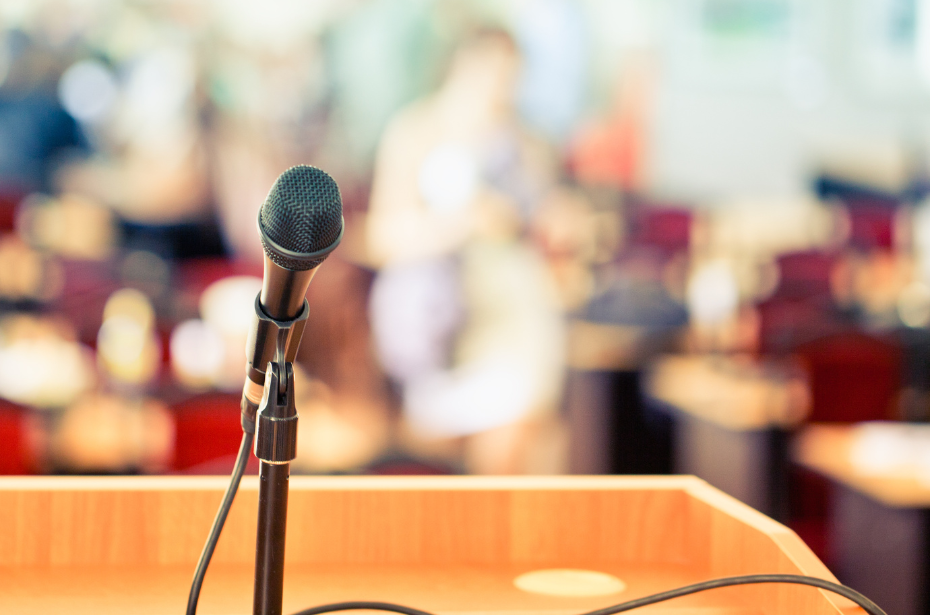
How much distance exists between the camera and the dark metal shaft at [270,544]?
0.55 m

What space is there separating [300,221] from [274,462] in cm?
17

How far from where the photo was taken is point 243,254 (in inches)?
157

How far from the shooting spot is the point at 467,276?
3.92 meters

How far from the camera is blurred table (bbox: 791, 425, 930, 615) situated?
6.24ft

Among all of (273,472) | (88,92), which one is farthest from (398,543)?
(88,92)

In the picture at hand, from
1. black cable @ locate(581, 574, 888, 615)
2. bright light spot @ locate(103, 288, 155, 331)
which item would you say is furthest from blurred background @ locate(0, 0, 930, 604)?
black cable @ locate(581, 574, 888, 615)

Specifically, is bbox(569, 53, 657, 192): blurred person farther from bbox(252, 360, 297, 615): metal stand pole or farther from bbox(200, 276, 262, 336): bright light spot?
bbox(252, 360, 297, 615): metal stand pole

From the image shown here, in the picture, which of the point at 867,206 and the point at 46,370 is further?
the point at 867,206

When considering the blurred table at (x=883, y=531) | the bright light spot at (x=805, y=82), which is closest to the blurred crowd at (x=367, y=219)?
the bright light spot at (x=805, y=82)

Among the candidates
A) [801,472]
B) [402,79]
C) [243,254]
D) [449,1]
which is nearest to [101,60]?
[243,254]

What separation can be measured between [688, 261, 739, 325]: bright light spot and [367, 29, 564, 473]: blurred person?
3.23 feet

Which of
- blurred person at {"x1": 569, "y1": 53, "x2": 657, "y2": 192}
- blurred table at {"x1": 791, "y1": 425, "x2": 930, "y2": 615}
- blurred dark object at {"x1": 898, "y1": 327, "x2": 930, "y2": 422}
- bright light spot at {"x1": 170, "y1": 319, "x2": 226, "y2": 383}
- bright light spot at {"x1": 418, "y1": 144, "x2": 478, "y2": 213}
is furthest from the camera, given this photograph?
blurred person at {"x1": 569, "y1": 53, "x2": 657, "y2": 192}

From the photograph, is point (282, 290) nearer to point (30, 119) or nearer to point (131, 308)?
point (131, 308)

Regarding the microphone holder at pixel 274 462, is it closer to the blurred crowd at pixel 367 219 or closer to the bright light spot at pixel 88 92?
the blurred crowd at pixel 367 219
